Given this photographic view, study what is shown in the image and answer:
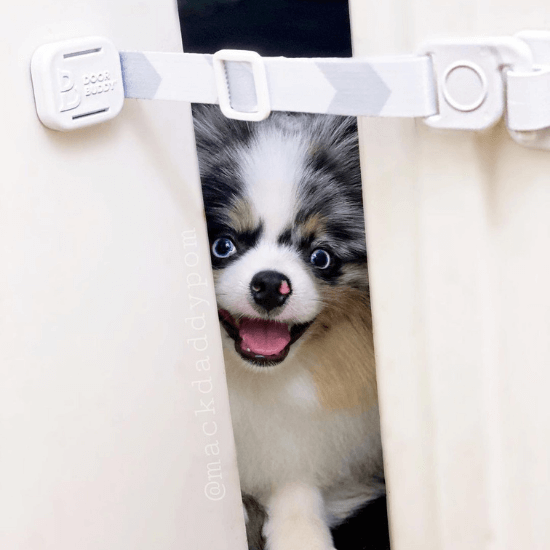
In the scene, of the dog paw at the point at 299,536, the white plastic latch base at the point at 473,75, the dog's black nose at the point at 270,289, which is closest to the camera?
the white plastic latch base at the point at 473,75

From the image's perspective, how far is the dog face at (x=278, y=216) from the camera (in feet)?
3.26

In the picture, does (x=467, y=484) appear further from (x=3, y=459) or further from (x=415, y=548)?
(x=3, y=459)

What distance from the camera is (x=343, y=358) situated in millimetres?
1136

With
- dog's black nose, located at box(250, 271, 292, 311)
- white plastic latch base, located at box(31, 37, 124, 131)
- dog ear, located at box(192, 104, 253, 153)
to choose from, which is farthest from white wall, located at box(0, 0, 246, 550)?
dog ear, located at box(192, 104, 253, 153)

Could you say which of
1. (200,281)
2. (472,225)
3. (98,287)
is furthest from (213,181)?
(472,225)

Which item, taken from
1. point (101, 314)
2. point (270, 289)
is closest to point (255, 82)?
point (101, 314)

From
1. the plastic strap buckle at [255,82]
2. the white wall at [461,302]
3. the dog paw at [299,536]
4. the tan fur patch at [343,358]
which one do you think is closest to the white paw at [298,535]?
the dog paw at [299,536]

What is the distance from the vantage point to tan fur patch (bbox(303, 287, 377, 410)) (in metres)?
1.11

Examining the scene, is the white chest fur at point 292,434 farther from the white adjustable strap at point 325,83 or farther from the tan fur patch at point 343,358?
the white adjustable strap at point 325,83

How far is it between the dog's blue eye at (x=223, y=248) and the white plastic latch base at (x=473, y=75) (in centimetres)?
45

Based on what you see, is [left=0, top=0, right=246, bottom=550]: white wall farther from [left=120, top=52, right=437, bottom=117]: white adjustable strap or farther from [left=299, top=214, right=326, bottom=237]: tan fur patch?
[left=299, top=214, right=326, bottom=237]: tan fur patch

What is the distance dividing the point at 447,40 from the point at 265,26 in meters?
0.47

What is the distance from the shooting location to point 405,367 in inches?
30.6

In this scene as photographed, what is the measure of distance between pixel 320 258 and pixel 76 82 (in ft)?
1.51
